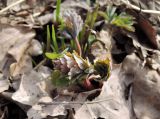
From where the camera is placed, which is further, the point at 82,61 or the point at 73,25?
the point at 73,25

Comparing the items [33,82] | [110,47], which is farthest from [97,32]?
[33,82]

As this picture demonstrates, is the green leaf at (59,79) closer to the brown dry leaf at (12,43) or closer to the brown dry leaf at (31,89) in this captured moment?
the brown dry leaf at (31,89)

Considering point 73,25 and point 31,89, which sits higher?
point 73,25

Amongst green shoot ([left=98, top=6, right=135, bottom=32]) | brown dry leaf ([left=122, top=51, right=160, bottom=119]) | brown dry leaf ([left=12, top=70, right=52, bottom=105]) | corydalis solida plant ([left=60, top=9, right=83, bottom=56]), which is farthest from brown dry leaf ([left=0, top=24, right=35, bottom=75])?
brown dry leaf ([left=122, top=51, right=160, bottom=119])

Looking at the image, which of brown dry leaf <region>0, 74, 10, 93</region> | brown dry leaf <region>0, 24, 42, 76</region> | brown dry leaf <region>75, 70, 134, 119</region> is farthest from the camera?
brown dry leaf <region>0, 24, 42, 76</region>

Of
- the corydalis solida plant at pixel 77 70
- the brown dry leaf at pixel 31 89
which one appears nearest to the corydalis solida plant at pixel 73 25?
the corydalis solida plant at pixel 77 70

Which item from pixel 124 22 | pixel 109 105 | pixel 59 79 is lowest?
pixel 109 105

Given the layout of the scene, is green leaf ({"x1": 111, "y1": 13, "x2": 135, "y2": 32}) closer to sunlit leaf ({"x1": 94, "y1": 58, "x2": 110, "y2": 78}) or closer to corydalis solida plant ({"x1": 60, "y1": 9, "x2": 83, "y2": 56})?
corydalis solida plant ({"x1": 60, "y1": 9, "x2": 83, "y2": 56})

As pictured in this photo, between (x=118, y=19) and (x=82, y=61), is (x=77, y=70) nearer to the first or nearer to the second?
(x=82, y=61)

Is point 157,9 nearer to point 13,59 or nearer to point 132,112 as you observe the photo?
point 132,112

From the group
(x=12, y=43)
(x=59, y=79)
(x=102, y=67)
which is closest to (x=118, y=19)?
(x=102, y=67)
